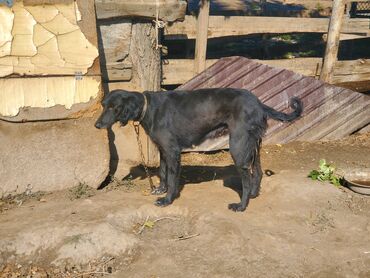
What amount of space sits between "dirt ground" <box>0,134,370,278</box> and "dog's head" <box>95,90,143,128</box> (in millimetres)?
1081

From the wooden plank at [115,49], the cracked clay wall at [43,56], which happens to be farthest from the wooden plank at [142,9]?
the cracked clay wall at [43,56]

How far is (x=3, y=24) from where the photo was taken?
5.10 metres

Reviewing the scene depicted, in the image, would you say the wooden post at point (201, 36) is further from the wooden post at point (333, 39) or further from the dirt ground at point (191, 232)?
the wooden post at point (333, 39)

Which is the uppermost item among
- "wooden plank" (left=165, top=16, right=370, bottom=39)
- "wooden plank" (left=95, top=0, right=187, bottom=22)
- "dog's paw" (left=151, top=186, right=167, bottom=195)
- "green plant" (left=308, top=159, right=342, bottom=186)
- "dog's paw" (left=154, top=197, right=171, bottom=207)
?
"wooden plank" (left=95, top=0, right=187, bottom=22)

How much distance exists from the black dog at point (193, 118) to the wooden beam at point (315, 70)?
92.3 inches

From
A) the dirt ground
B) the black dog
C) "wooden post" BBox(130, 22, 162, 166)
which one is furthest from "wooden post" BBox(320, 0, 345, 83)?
"wooden post" BBox(130, 22, 162, 166)

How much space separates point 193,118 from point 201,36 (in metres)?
2.79

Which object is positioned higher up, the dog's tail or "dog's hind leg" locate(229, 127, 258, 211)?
the dog's tail

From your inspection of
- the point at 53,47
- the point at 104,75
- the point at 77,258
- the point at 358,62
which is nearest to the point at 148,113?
the point at 104,75

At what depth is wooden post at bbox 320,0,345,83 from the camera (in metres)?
8.45

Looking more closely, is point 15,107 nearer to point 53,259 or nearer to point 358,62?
point 53,259

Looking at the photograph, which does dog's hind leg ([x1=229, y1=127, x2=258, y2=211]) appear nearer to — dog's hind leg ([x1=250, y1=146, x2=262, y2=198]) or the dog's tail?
dog's hind leg ([x1=250, y1=146, x2=262, y2=198])

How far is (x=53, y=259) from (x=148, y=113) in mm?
2041

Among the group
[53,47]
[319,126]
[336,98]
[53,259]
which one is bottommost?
[53,259]
